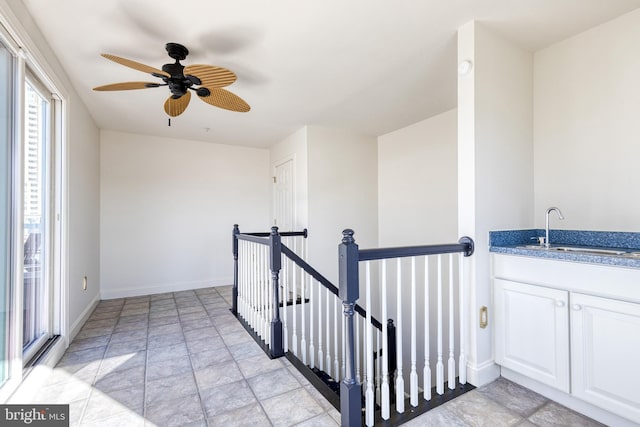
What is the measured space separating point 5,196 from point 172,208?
3.01 m

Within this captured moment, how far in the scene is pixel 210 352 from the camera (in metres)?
2.50

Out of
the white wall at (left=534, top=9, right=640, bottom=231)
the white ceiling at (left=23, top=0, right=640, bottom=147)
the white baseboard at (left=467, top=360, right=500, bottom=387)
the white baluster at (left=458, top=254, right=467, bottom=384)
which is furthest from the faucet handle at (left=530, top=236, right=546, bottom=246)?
the white ceiling at (left=23, top=0, right=640, bottom=147)

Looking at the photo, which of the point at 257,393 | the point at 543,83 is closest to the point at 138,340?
the point at 257,393

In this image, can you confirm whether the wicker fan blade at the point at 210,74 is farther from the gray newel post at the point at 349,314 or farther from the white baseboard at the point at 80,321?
the white baseboard at the point at 80,321

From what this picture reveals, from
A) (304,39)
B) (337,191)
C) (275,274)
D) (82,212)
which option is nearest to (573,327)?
(275,274)

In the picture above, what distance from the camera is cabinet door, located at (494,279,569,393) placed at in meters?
1.72

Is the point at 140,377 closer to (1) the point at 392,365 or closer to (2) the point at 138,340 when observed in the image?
(2) the point at 138,340

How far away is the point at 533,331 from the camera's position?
1.84 m

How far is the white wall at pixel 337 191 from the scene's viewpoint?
4109 mm

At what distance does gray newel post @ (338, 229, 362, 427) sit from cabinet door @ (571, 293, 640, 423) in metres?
1.26

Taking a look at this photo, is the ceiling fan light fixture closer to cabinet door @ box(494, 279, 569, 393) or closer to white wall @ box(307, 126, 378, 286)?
white wall @ box(307, 126, 378, 286)

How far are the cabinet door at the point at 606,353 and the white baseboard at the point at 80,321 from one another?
150 inches

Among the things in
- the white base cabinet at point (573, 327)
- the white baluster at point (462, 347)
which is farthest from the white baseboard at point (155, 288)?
the white base cabinet at point (573, 327)

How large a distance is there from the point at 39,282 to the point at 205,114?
7.70ft
